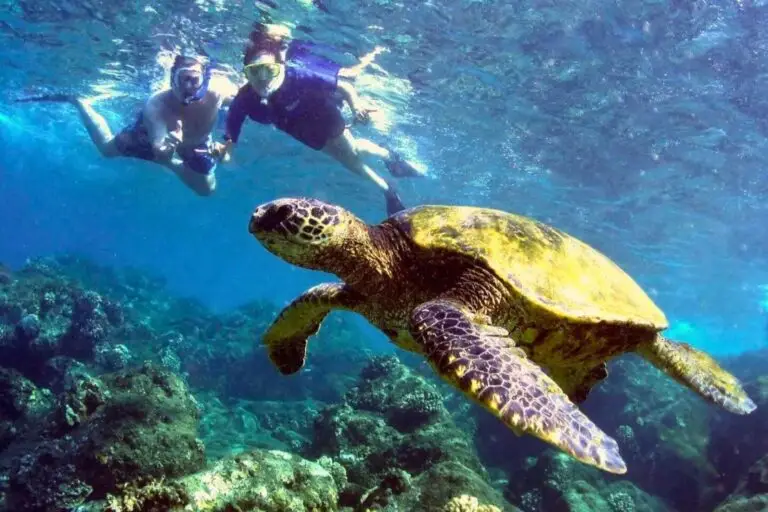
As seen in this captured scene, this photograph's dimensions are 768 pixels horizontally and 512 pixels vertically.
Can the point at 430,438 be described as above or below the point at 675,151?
below

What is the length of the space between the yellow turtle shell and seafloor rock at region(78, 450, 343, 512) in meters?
2.35

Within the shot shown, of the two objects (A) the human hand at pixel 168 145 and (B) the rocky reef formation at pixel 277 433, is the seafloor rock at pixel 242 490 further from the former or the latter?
(A) the human hand at pixel 168 145

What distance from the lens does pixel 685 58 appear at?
1211 centimetres

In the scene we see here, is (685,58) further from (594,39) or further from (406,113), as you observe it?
(406,113)

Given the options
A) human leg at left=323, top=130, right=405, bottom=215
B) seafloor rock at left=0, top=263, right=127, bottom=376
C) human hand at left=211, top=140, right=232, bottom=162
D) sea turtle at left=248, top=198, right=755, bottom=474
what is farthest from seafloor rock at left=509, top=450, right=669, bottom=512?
seafloor rock at left=0, top=263, right=127, bottom=376

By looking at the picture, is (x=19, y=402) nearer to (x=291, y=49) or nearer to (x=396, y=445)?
(x=396, y=445)

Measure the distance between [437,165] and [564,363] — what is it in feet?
64.3

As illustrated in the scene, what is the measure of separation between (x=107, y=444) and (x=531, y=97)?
14486mm

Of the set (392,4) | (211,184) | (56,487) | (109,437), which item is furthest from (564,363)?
(211,184)

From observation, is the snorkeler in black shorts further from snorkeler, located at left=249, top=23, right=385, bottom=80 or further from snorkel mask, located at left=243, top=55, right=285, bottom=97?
snorkeler, located at left=249, top=23, right=385, bottom=80

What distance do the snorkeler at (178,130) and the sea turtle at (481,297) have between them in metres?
6.33

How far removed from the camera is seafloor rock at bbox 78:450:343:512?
12.0 ft

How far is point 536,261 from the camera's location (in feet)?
13.4

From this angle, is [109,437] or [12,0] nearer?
[109,437]
